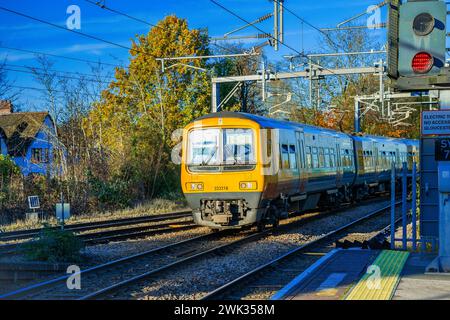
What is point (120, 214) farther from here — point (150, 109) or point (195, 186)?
point (150, 109)

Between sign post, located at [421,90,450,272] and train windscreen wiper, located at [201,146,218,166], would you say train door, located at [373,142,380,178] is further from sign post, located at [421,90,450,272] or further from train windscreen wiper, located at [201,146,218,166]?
sign post, located at [421,90,450,272]

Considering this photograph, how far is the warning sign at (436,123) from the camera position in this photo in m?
9.34

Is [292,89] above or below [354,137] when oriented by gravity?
above

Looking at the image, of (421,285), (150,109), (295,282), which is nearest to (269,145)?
(295,282)

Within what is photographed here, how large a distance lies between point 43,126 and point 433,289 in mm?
20246

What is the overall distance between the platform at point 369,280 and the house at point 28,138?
15582 mm

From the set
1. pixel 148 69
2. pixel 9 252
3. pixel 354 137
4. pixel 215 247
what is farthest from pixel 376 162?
pixel 9 252

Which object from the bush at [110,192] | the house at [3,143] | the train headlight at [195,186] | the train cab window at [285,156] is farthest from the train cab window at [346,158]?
the house at [3,143]

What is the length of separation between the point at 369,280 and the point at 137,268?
14.2ft

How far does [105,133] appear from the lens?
29297 millimetres

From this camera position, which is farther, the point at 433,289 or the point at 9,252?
the point at 9,252

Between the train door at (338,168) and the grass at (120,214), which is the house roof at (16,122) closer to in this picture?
the grass at (120,214)

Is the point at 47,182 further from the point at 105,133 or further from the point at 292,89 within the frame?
the point at 292,89

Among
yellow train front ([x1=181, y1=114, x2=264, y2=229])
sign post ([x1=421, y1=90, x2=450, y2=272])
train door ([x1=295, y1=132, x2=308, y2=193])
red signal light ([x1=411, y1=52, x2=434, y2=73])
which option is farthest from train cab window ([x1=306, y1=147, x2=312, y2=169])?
red signal light ([x1=411, y1=52, x2=434, y2=73])
